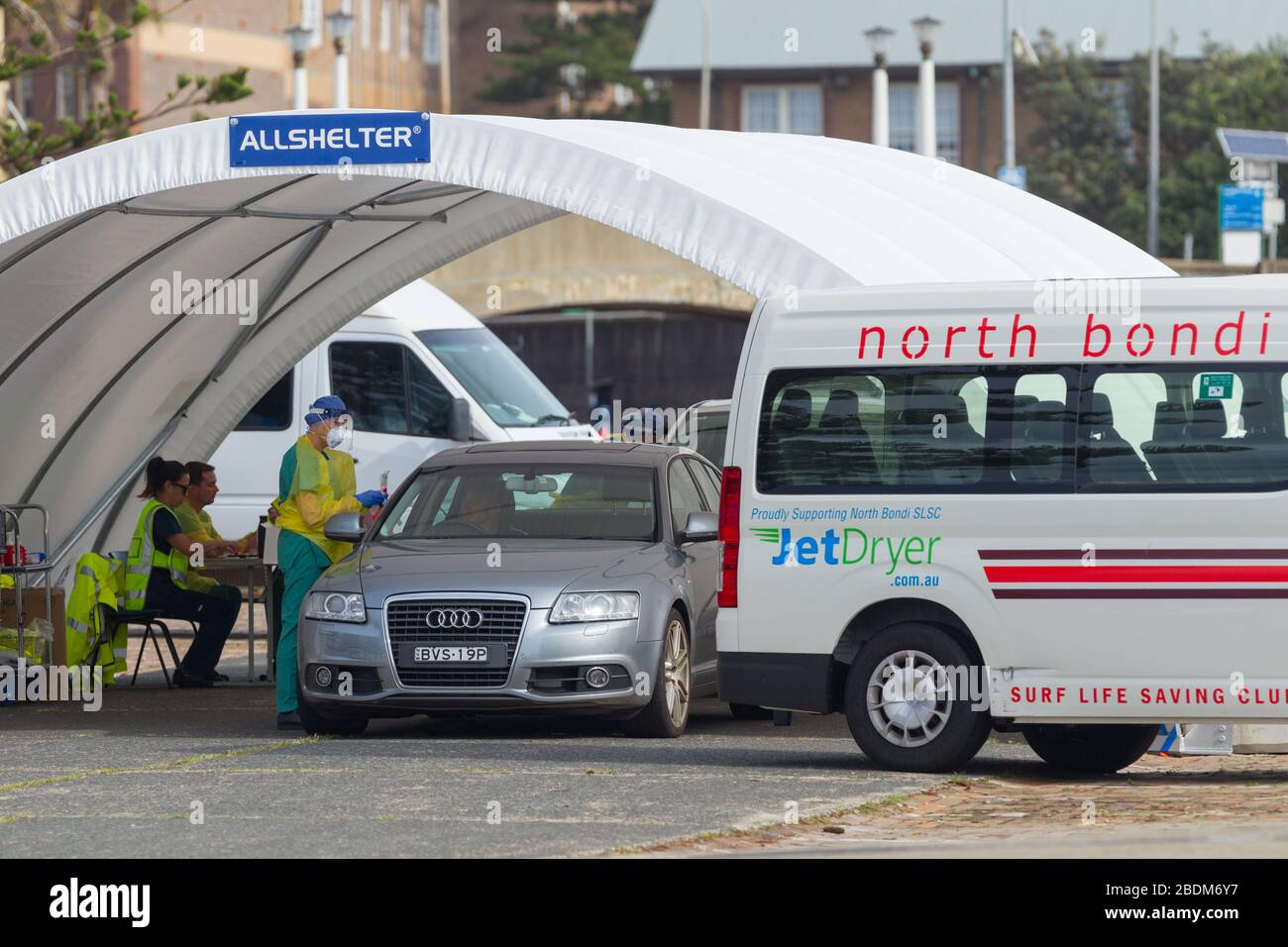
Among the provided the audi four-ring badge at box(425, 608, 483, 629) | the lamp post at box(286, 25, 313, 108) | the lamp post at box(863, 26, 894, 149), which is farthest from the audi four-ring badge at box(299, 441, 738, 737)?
the lamp post at box(863, 26, 894, 149)

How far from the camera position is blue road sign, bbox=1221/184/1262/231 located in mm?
43000

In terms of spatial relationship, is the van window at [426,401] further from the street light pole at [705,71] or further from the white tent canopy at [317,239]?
the street light pole at [705,71]

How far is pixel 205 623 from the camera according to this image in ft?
57.7

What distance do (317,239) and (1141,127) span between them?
5090 centimetres

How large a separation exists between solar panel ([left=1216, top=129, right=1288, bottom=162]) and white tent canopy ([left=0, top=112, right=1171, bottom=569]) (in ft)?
76.4

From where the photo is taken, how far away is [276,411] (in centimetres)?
2284

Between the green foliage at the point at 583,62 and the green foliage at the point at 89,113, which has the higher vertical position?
the green foliage at the point at 583,62

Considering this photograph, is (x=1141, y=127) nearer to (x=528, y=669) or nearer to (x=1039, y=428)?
(x=528, y=669)

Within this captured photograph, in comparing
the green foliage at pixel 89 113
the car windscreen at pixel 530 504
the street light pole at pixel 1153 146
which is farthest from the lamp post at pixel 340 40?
the street light pole at pixel 1153 146

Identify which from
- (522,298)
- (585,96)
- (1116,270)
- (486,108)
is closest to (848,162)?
(1116,270)

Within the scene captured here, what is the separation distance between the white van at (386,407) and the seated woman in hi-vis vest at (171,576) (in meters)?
4.81

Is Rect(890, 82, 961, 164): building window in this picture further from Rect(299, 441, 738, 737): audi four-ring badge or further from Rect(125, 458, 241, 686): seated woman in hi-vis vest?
Rect(299, 441, 738, 737): audi four-ring badge

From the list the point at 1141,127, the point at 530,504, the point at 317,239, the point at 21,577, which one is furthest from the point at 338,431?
the point at 1141,127

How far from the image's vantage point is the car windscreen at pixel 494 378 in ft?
74.7
